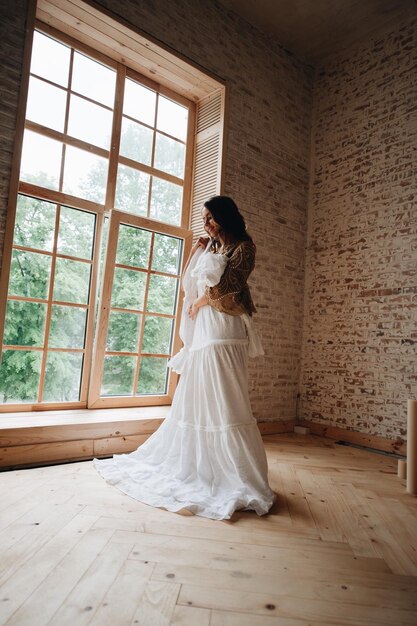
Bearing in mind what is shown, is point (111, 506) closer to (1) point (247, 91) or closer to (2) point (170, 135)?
(2) point (170, 135)

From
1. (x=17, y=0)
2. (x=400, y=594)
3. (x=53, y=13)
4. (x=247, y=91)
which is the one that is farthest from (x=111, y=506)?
(x=247, y=91)

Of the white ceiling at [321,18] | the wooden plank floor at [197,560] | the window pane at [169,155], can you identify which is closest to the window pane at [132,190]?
the window pane at [169,155]

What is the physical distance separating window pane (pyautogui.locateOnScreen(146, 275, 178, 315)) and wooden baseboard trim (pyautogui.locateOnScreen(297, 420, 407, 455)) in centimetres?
218

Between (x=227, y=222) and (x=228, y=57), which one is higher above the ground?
(x=228, y=57)

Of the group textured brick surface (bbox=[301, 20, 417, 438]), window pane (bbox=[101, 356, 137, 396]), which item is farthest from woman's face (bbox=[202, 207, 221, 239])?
textured brick surface (bbox=[301, 20, 417, 438])

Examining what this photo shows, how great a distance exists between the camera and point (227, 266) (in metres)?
2.49

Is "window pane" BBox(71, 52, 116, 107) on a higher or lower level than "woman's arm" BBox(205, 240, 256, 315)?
higher

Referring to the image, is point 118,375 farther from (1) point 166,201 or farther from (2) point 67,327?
(1) point 166,201

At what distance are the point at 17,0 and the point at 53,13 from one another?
46 centimetres

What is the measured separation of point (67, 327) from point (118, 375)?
66 centimetres

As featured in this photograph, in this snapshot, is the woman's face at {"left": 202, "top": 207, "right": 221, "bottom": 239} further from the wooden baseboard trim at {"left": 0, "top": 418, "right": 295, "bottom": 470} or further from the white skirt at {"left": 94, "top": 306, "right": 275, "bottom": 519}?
the wooden baseboard trim at {"left": 0, "top": 418, "right": 295, "bottom": 470}

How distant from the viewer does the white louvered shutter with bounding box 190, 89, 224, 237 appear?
4191mm

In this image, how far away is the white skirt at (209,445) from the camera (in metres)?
2.26

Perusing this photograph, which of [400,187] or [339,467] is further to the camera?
[400,187]
